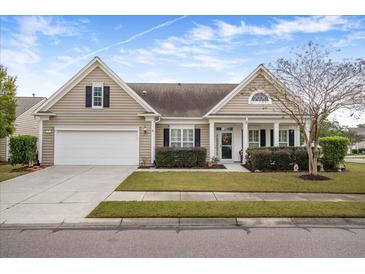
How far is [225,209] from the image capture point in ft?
19.5

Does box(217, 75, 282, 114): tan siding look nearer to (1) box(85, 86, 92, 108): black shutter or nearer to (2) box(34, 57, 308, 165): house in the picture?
(2) box(34, 57, 308, 165): house

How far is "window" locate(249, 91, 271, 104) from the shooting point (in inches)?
646

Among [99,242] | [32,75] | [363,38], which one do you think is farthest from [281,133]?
[32,75]

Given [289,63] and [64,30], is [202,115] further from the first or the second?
[64,30]

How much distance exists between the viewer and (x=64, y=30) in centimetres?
945

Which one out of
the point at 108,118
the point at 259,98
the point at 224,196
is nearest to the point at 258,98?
the point at 259,98

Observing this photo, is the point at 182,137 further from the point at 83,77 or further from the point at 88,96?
the point at 83,77

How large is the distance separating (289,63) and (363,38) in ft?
9.67

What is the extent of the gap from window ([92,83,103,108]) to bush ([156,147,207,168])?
4894 millimetres

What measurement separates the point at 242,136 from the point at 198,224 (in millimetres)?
12547

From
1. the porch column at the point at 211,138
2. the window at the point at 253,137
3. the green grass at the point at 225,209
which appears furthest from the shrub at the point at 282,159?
the green grass at the point at 225,209

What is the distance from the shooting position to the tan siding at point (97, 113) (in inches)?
606

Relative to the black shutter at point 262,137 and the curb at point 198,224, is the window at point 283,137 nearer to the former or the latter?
the black shutter at point 262,137

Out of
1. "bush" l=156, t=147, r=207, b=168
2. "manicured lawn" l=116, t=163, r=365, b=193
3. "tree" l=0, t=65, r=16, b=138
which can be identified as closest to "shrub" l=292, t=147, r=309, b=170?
"manicured lawn" l=116, t=163, r=365, b=193
